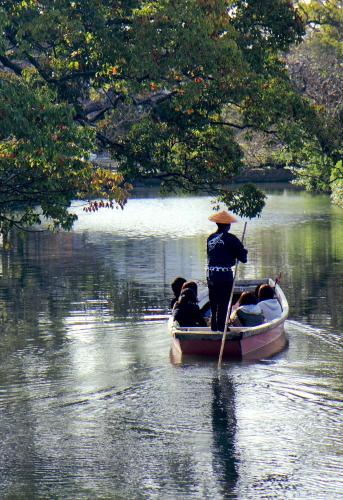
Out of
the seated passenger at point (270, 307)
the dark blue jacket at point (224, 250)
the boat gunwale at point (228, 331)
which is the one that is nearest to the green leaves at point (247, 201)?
the seated passenger at point (270, 307)

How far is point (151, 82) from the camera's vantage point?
27.4m

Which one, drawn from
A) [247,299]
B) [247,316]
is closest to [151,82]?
[247,299]

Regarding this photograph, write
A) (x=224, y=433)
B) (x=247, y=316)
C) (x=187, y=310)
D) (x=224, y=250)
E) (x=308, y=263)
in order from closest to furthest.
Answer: (x=224, y=433), (x=224, y=250), (x=187, y=310), (x=247, y=316), (x=308, y=263)

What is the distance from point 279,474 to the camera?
12312 millimetres

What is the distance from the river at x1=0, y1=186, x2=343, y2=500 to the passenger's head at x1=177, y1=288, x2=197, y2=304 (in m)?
1.18

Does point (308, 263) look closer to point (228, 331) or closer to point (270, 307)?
point (270, 307)

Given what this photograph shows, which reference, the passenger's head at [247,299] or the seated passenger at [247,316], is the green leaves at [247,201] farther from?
the seated passenger at [247,316]

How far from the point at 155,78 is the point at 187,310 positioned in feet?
29.4

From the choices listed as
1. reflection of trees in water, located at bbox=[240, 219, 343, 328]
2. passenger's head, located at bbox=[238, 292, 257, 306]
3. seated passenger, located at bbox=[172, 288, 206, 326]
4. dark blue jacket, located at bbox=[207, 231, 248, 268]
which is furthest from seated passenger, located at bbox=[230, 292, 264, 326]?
reflection of trees in water, located at bbox=[240, 219, 343, 328]

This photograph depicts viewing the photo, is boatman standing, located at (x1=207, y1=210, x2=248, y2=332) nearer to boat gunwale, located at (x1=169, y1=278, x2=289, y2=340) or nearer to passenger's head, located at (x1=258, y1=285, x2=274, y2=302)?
boat gunwale, located at (x1=169, y1=278, x2=289, y2=340)

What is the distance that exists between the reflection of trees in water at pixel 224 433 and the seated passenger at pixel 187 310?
84.9 inches

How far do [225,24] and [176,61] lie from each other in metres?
1.87

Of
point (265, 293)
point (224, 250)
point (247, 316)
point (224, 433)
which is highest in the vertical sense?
point (224, 250)

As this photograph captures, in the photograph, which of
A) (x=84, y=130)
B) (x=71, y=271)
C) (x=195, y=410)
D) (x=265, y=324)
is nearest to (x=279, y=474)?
(x=195, y=410)
